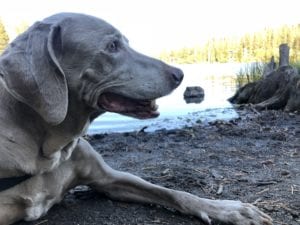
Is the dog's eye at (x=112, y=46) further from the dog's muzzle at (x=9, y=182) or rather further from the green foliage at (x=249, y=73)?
the green foliage at (x=249, y=73)

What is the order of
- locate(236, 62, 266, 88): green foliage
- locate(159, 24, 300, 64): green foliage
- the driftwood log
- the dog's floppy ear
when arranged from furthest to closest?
1. locate(159, 24, 300, 64): green foliage
2. locate(236, 62, 266, 88): green foliage
3. the driftwood log
4. the dog's floppy ear

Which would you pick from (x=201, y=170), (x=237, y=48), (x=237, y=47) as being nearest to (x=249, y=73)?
(x=201, y=170)

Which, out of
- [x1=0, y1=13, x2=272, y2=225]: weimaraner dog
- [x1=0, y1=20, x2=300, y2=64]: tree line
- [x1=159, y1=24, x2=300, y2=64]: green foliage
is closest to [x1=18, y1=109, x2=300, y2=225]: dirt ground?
[x1=0, y1=13, x2=272, y2=225]: weimaraner dog

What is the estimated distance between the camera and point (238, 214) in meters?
3.23

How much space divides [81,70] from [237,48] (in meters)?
61.7

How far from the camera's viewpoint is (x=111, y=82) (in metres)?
2.96

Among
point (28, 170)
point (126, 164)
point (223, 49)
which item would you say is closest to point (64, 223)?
point (28, 170)

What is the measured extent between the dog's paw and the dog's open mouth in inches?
31.9

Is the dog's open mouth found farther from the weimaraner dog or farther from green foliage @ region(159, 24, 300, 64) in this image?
green foliage @ region(159, 24, 300, 64)

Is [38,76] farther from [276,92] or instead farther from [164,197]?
[276,92]

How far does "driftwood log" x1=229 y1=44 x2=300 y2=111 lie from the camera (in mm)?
11804

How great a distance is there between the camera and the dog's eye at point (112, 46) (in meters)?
3.00

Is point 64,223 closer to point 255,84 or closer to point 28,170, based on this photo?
point 28,170

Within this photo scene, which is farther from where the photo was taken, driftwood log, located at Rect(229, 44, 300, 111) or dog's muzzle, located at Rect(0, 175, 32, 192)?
driftwood log, located at Rect(229, 44, 300, 111)
